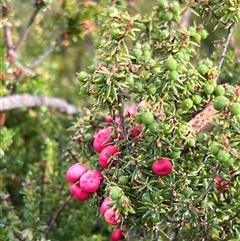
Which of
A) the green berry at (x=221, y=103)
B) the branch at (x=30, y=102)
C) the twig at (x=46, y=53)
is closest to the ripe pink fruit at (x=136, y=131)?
the green berry at (x=221, y=103)

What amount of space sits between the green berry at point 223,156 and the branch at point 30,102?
1.18 metres

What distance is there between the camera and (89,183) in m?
1.23

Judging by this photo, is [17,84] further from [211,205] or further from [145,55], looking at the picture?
[211,205]

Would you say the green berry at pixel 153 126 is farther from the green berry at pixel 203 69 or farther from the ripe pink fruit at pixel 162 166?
the green berry at pixel 203 69

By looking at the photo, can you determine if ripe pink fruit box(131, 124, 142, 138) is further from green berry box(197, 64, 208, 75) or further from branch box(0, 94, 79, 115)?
branch box(0, 94, 79, 115)

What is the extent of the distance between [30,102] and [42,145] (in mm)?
194

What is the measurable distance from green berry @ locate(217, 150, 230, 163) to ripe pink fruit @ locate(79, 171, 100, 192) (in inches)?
14.1

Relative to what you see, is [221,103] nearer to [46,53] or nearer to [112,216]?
[112,216]

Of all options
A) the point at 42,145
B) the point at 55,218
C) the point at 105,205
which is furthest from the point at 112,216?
the point at 42,145

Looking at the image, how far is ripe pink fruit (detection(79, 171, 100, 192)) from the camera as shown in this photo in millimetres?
1229

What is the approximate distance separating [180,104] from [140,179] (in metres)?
0.21


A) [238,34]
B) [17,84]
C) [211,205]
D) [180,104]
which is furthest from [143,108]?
[238,34]

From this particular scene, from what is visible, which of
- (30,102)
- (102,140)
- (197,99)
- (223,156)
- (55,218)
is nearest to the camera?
(223,156)

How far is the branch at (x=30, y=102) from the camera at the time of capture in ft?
6.62
